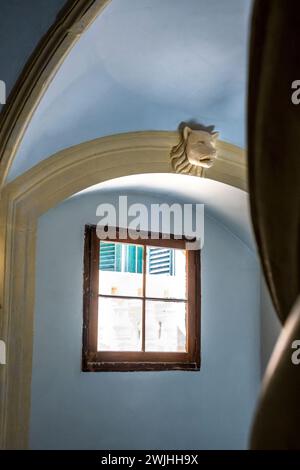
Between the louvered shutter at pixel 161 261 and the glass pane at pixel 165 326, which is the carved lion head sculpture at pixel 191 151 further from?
the glass pane at pixel 165 326

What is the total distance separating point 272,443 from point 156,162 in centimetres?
386

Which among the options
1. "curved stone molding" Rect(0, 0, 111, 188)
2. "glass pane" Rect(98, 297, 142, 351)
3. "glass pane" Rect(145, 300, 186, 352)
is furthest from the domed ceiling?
"glass pane" Rect(145, 300, 186, 352)

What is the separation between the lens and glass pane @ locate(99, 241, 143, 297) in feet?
14.6

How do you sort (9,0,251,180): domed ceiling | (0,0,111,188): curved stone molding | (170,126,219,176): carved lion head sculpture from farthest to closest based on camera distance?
(170,126,219,176): carved lion head sculpture, (9,0,251,180): domed ceiling, (0,0,111,188): curved stone molding

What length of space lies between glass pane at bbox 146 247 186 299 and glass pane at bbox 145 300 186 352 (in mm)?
66

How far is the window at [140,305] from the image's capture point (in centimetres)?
435

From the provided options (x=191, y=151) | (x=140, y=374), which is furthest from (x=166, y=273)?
(x=191, y=151)

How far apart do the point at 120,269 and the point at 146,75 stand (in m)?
1.29

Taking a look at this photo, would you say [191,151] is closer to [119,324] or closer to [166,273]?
[166,273]

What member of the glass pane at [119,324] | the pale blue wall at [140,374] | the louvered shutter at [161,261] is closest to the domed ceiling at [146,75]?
the pale blue wall at [140,374]

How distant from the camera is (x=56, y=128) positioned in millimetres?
3820

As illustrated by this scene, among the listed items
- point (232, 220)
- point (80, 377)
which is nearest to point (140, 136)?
point (232, 220)

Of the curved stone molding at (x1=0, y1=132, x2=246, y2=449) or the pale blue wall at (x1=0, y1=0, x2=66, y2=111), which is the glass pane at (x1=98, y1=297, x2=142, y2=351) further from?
the pale blue wall at (x1=0, y1=0, x2=66, y2=111)

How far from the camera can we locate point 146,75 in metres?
3.79
